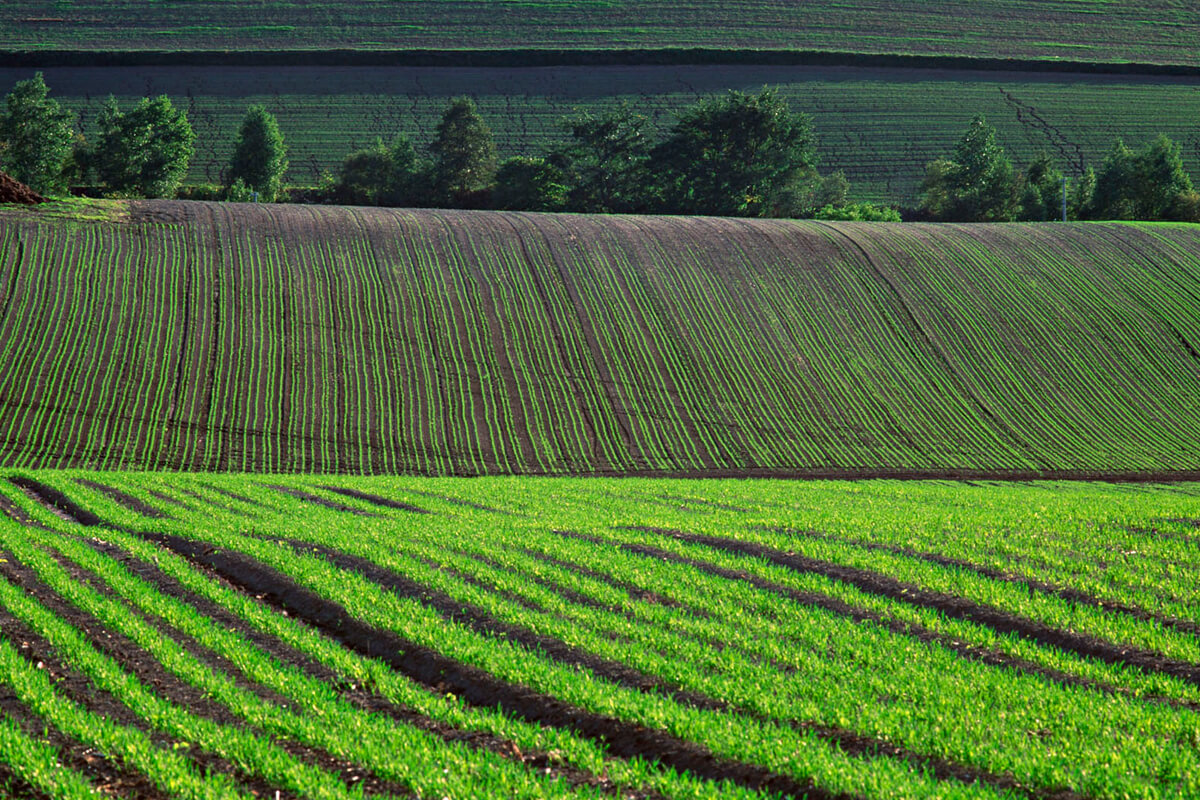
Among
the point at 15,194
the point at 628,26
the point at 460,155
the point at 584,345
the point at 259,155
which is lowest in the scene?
the point at 584,345

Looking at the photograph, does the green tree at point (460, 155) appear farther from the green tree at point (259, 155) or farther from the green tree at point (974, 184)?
the green tree at point (974, 184)

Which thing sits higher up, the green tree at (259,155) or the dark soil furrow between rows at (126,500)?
the green tree at (259,155)

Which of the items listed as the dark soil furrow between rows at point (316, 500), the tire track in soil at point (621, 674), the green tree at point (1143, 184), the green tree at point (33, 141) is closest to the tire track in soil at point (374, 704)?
the tire track in soil at point (621, 674)

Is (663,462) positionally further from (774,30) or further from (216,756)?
(774,30)

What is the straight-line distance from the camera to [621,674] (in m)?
10.7

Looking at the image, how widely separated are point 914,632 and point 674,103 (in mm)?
102496

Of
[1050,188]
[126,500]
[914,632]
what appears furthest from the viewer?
[1050,188]

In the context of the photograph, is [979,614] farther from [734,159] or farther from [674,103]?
[674,103]

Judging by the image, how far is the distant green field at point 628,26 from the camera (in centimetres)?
11550

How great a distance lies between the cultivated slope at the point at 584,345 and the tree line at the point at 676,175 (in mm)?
23442

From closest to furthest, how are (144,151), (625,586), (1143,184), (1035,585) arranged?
1. (1035,585)
2. (625,586)
3. (144,151)
4. (1143,184)

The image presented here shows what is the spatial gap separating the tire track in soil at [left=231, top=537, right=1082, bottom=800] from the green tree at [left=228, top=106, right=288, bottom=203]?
257ft

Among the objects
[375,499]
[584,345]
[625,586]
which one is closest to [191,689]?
[625,586]

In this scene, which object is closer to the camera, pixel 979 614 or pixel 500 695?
pixel 500 695
